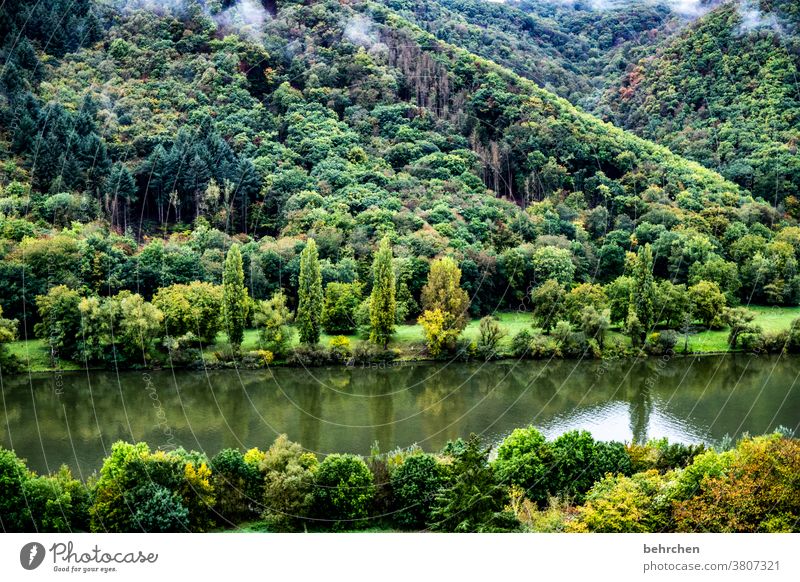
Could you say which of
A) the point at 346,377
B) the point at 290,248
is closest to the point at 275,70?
the point at 290,248

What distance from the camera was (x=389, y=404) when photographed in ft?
70.2

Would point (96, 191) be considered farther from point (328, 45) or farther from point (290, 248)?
point (328, 45)

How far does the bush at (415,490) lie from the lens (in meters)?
13.5

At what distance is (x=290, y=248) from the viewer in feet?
89.8

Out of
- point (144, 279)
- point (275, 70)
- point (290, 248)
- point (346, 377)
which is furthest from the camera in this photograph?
point (275, 70)

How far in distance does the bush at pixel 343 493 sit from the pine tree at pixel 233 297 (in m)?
10.8

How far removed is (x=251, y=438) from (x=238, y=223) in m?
12.7

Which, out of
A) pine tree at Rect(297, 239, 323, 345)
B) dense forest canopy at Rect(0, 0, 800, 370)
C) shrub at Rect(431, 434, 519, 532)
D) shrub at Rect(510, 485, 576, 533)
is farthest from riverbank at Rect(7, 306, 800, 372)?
shrub at Rect(431, 434, 519, 532)

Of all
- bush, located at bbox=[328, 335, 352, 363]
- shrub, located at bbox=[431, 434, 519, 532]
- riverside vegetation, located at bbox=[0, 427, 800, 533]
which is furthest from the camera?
bush, located at bbox=[328, 335, 352, 363]

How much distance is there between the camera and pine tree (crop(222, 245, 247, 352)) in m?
23.8

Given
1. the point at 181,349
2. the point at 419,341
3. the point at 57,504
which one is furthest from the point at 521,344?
the point at 57,504

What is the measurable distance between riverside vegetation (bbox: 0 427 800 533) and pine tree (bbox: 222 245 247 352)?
31.3 ft

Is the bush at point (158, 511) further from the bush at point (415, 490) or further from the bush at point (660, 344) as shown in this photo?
the bush at point (660, 344)
